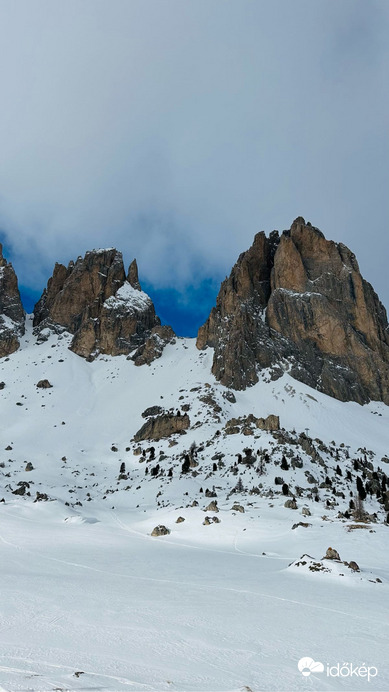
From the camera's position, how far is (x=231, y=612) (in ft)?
21.9

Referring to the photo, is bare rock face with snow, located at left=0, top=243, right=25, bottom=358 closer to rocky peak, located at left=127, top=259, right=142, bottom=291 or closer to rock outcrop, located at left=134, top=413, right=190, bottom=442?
rocky peak, located at left=127, top=259, right=142, bottom=291

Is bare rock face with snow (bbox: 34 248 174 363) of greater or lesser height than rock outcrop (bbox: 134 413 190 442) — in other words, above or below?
above

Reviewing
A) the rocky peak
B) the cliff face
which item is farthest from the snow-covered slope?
the rocky peak

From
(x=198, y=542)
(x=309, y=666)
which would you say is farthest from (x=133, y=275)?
(x=309, y=666)

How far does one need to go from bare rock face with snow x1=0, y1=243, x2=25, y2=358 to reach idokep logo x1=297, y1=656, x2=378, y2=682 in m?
104

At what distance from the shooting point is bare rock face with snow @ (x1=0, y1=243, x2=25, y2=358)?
324 ft

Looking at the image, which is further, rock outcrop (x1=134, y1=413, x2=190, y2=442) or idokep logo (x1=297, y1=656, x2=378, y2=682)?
rock outcrop (x1=134, y1=413, x2=190, y2=442)

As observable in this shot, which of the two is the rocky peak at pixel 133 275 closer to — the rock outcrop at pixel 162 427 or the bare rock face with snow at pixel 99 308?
the bare rock face with snow at pixel 99 308

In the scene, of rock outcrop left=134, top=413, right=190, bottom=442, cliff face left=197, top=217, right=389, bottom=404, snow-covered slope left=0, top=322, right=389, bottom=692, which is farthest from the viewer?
cliff face left=197, top=217, right=389, bottom=404

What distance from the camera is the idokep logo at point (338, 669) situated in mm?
4352

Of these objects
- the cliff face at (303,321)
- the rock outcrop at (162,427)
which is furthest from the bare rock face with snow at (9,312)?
the rock outcrop at (162,427)

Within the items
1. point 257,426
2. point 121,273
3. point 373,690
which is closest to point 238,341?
point 257,426

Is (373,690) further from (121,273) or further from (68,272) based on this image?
(68,272)

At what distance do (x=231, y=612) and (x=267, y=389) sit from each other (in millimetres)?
67898
